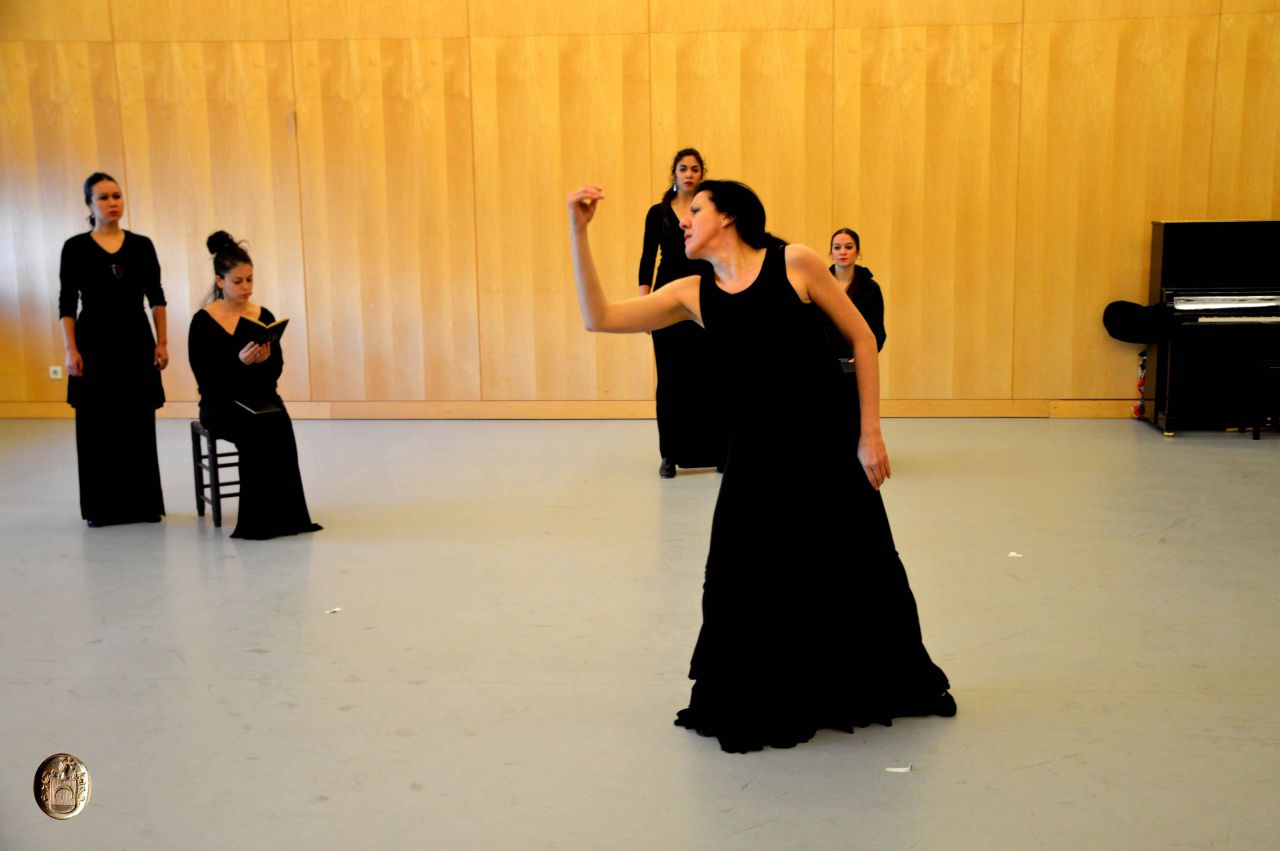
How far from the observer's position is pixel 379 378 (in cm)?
907

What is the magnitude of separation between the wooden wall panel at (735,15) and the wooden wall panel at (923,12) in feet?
0.53

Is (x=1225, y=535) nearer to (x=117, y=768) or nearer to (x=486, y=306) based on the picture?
(x=117, y=768)

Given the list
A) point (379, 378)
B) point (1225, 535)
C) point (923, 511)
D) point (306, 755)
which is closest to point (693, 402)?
point (923, 511)

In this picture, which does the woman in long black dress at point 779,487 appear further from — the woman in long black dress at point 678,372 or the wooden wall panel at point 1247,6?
the wooden wall panel at point 1247,6

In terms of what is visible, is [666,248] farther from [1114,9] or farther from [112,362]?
[1114,9]

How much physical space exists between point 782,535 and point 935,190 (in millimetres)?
5741

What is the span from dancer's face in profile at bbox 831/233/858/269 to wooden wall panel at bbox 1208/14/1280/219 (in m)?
3.23

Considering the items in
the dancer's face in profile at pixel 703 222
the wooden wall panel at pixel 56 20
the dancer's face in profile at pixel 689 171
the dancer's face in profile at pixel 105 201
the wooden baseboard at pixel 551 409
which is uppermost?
the wooden wall panel at pixel 56 20

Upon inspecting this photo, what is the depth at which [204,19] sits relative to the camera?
28.8ft

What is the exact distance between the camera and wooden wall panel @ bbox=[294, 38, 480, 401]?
878 cm

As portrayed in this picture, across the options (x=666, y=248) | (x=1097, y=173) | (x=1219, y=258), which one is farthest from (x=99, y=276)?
(x=1219, y=258)

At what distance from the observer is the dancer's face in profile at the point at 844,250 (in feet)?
21.3

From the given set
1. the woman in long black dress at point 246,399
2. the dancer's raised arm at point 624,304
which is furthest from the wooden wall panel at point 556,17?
the dancer's raised arm at point 624,304

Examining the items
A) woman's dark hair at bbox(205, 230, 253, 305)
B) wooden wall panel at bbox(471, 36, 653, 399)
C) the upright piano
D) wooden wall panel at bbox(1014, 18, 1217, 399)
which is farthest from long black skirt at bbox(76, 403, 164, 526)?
the upright piano
